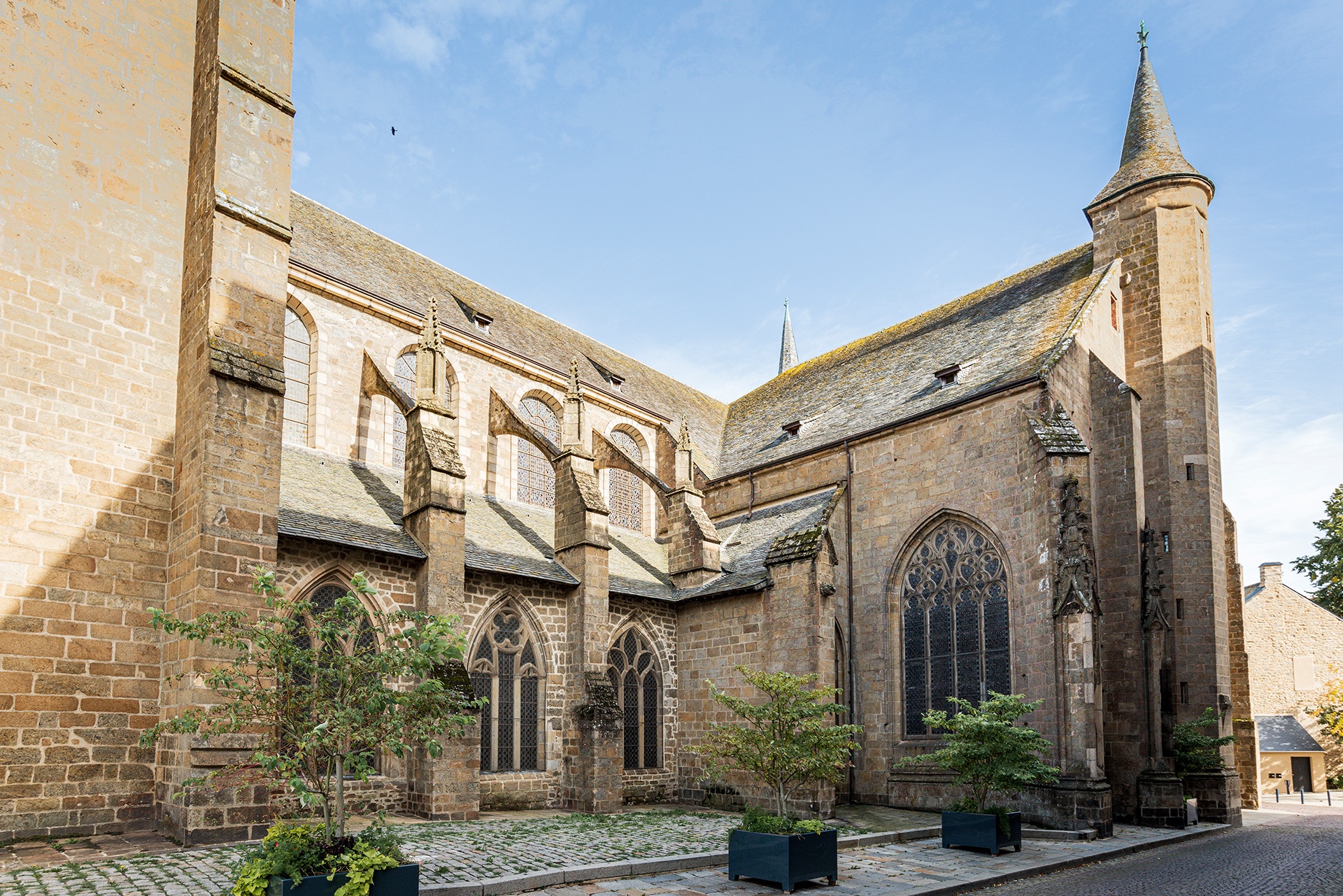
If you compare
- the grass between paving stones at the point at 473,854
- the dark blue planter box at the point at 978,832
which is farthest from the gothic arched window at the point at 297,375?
the dark blue planter box at the point at 978,832

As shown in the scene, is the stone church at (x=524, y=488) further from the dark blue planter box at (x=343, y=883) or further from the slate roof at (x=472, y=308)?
the dark blue planter box at (x=343, y=883)

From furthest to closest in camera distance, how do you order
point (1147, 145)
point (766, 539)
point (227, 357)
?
point (1147, 145) < point (766, 539) < point (227, 357)

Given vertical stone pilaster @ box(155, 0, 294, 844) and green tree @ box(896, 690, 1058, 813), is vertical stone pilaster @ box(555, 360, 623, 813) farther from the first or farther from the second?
vertical stone pilaster @ box(155, 0, 294, 844)

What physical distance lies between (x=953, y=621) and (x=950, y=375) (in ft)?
17.9

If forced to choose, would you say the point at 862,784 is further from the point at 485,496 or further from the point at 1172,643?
the point at 485,496

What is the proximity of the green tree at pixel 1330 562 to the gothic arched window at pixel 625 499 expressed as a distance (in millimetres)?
27202

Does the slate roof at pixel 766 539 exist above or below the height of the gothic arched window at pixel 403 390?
below

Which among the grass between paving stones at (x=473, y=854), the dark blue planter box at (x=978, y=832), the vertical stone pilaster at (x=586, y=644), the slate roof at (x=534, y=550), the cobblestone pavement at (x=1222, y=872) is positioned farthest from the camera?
the slate roof at (x=534, y=550)

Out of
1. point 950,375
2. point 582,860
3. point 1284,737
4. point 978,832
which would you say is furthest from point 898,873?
point 1284,737

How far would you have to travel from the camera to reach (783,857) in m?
10.2

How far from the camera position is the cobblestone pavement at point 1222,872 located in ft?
35.0

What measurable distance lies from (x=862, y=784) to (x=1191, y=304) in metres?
13.1

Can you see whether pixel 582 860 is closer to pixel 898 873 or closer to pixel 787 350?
pixel 898 873

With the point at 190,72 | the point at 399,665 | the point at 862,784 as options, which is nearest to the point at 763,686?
the point at 399,665
